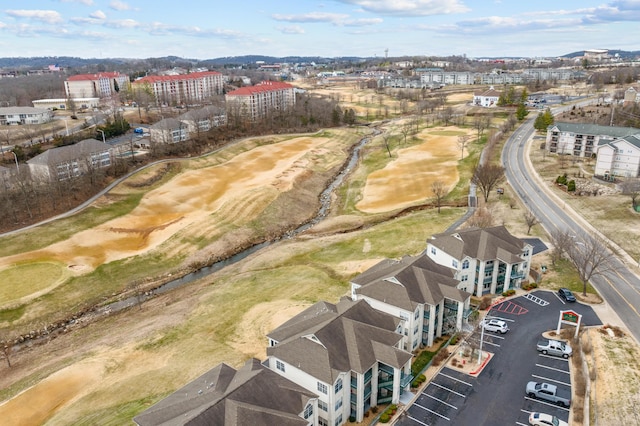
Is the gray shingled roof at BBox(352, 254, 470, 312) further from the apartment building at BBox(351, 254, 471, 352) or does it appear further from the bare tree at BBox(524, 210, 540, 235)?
the bare tree at BBox(524, 210, 540, 235)

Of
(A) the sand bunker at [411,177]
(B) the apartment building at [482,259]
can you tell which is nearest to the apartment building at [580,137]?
(A) the sand bunker at [411,177]

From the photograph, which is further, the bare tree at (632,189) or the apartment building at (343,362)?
the bare tree at (632,189)

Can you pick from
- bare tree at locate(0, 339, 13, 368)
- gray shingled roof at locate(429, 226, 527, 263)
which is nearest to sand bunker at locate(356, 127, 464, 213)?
gray shingled roof at locate(429, 226, 527, 263)

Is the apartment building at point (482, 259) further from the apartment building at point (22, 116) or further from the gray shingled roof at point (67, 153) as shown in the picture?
the apartment building at point (22, 116)

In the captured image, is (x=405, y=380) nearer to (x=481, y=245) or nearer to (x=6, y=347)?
(x=481, y=245)

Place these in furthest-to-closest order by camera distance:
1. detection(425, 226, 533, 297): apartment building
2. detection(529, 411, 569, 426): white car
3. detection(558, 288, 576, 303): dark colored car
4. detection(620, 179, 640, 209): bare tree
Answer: detection(620, 179, 640, 209): bare tree
detection(425, 226, 533, 297): apartment building
detection(558, 288, 576, 303): dark colored car
detection(529, 411, 569, 426): white car

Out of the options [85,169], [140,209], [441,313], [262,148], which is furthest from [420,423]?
[262,148]
